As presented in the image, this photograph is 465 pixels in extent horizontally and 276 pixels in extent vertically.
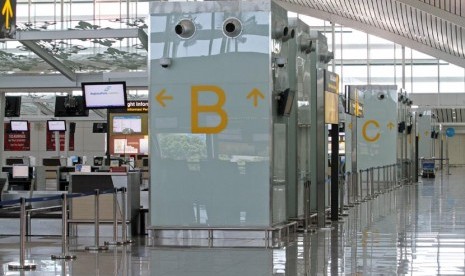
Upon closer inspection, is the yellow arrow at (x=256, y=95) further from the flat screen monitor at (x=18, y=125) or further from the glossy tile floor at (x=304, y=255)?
the flat screen monitor at (x=18, y=125)

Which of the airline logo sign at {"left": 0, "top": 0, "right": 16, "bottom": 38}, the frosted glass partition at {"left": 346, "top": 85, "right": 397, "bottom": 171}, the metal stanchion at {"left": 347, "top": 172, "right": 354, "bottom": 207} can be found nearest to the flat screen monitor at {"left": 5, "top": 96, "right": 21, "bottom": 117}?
the frosted glass partition at {"left": 346, "top": 85, "right": 397, "bottom": 171}

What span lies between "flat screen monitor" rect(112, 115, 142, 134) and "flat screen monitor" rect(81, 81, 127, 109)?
34.8 feet

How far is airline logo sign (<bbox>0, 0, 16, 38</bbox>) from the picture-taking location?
8.18 m

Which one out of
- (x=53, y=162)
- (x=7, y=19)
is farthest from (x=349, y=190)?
(x=53, y=162)

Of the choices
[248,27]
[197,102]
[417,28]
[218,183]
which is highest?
[417,28]

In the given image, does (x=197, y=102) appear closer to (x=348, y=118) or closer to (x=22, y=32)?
(x=22, y=32)

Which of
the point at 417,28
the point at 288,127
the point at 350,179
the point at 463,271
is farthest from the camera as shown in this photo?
the point at 417,28

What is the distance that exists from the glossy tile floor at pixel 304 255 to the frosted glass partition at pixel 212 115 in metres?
0.85

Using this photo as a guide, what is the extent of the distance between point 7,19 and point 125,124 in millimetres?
25523

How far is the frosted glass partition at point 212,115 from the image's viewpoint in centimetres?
1456

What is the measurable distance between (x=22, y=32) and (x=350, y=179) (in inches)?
358

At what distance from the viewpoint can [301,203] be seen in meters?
17.6

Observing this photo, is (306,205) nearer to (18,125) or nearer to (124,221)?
(124,221)

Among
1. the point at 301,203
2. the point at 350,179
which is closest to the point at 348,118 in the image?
→ the point at 350,179
